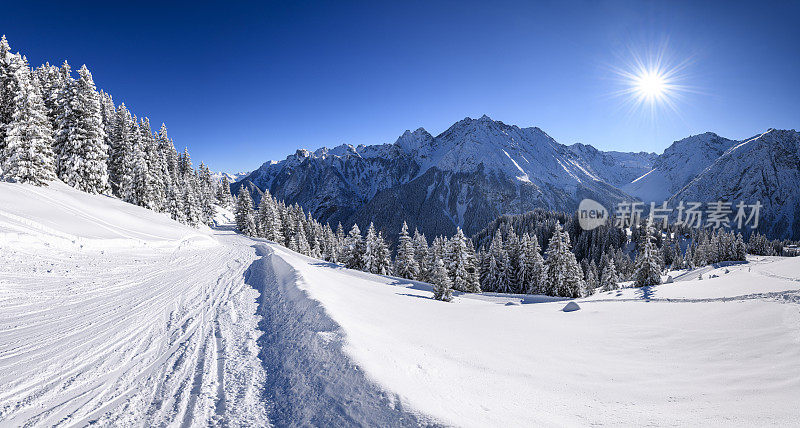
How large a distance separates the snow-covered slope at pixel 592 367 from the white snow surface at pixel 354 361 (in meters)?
0.04

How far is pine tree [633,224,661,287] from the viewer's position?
36.3 meters

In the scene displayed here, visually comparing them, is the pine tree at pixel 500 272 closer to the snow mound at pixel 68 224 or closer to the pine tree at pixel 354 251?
the pine tree at pixel 354 251

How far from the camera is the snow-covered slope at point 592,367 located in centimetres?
408

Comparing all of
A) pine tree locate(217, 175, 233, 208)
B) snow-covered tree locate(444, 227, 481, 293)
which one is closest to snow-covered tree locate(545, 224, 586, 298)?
snow-covered tree locate(444, 227, 481, 293)

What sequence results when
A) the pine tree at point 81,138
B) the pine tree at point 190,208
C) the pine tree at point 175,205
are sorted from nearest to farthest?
the pine tree at point 81,138 < the pine tree at point 175,205 < the pine tree at point 190,208

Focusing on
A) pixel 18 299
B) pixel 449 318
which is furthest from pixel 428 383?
pixel 18 299

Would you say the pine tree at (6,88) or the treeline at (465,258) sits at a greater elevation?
the pine tree at (6,88)

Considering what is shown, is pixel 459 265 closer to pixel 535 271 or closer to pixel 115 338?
pixel 535 271

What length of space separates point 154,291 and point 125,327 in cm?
413

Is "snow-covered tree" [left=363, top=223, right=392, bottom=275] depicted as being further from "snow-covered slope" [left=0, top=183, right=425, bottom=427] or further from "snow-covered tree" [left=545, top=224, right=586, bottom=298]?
"snow-covered slope" [left=0, top=183, right=425, bottom=427]

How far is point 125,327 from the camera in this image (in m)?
6.92

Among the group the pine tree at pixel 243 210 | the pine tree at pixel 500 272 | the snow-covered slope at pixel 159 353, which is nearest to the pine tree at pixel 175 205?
the pine tree at pixel 243 210

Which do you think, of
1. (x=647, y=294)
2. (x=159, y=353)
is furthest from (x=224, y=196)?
(x=647, y=294)

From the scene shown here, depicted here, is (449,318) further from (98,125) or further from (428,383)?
(98,125)
